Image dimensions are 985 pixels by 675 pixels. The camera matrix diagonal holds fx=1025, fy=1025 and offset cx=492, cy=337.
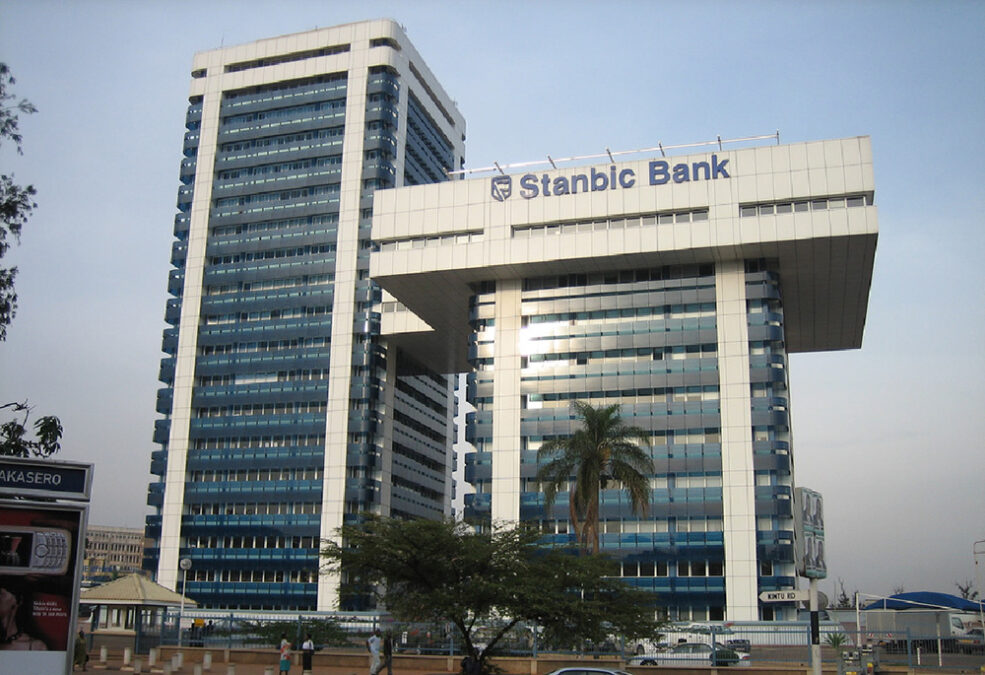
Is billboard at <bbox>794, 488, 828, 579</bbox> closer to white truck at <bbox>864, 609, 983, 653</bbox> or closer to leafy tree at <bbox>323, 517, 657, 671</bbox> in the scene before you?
leafy tree at <bbox>323, 517, 657, 671</bbox>

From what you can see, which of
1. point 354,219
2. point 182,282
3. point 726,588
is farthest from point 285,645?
point 182,282

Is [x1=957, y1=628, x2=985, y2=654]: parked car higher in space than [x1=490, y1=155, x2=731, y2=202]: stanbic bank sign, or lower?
lower

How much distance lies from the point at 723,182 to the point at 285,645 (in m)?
62.1

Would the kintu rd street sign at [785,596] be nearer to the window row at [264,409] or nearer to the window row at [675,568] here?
the window row at [675,568]

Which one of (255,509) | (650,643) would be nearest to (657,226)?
(650,643)

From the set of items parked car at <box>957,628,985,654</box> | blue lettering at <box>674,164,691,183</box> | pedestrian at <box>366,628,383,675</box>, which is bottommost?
pedestrian at <box>366,628,383,675</box>

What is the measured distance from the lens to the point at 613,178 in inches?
3797

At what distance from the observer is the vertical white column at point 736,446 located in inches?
3349

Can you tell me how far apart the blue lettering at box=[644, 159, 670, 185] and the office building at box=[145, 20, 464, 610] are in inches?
1578

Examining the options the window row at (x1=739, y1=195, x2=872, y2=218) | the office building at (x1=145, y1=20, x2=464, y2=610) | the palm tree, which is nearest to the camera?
the palm tree

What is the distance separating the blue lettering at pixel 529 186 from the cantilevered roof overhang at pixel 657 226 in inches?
8.3

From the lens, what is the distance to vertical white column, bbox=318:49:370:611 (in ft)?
383

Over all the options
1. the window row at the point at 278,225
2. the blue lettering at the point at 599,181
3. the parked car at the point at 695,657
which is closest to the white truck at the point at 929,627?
the parked car at the point at 695,657

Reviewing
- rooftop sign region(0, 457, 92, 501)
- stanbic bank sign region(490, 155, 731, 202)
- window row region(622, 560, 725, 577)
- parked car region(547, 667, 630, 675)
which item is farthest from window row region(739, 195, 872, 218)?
rooftop sign region(0, 457, 92, 501)
